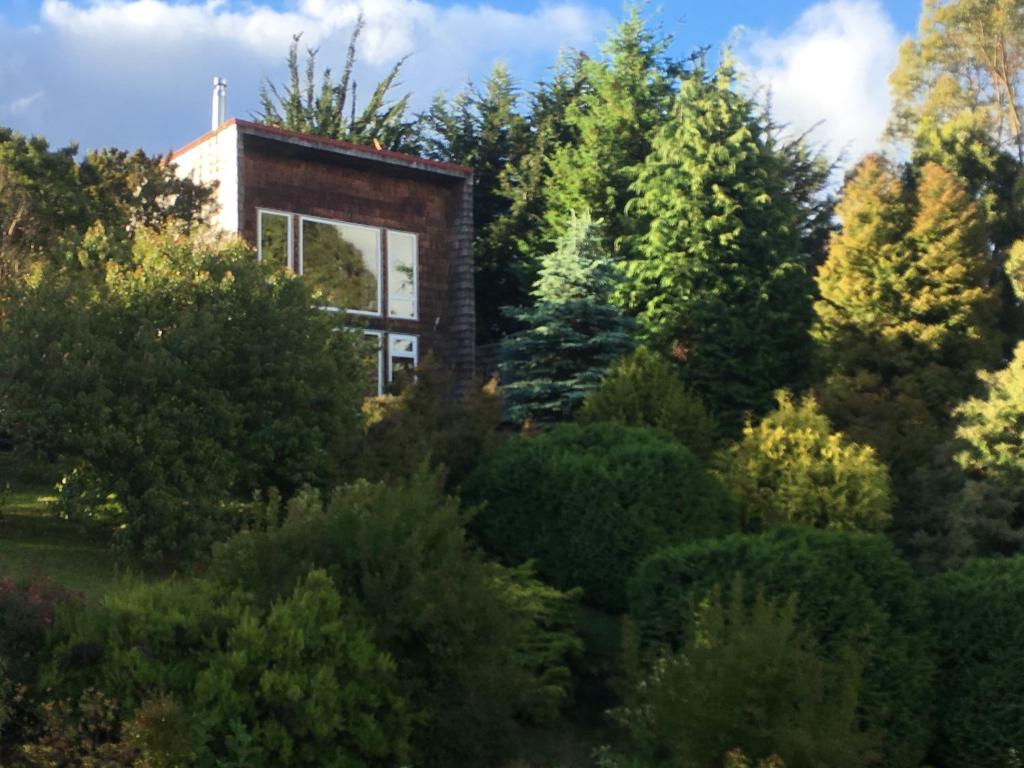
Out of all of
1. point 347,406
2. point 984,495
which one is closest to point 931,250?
point 984,495

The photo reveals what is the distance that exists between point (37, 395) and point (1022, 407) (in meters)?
11.7

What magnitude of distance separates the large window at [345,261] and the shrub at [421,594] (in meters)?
13.5

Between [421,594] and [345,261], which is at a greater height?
[345,261]

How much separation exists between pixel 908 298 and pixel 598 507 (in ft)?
30.6

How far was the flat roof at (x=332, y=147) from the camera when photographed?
20.3 metres

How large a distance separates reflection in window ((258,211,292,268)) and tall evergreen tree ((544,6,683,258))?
5503mm

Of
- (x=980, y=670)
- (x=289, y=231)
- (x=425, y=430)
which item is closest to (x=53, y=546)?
(x=425, y=430)

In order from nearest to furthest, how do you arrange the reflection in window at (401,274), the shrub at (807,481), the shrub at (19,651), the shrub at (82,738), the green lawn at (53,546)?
the shrub at (82,738)
the shrub at (19,651)
the green lawn at (53,546)
the shrub at (807,481)
the reflection in window at (401,274)

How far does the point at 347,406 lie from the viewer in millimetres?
13578

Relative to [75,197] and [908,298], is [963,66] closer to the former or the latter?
[908,298]

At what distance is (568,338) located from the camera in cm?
2059

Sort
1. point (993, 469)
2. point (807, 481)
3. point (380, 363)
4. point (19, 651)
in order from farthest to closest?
point (380, 363)
point (993, 469)
point (807, 481)
point (19, 651)

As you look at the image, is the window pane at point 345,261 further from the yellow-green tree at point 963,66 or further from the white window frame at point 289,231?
the yellow-green tree at point 963,66

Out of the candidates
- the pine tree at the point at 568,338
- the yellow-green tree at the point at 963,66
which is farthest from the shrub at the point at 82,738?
the yellow-green tree at the point at 963,66
